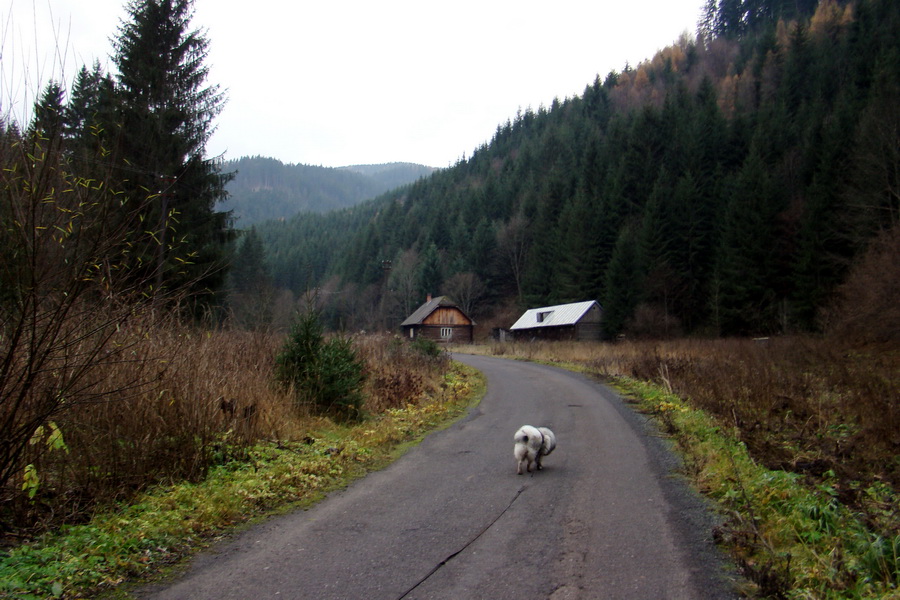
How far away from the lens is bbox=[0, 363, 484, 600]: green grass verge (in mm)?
4121

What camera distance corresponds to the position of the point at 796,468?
7164 mm

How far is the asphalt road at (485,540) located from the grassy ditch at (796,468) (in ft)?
1.39

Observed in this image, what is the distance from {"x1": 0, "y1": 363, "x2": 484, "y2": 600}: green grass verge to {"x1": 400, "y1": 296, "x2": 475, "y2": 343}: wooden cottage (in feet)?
178

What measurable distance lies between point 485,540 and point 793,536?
2686mm

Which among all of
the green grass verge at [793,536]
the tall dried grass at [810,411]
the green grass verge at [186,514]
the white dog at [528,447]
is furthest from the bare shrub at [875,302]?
the green grass verge at [186,514]

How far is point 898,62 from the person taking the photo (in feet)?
153

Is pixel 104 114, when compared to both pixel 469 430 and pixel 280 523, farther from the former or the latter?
→ pixel 280 523

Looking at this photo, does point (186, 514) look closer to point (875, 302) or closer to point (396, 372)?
point (396, 372)

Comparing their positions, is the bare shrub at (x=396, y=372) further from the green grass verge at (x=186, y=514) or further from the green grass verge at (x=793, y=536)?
the green grass verge at (x=793, y=536)

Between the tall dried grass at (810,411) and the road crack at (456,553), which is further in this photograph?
the tall dried grass at (810,411)

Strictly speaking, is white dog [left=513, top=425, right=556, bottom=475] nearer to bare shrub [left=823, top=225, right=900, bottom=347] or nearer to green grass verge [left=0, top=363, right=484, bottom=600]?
green grass verge [left=0, top=363, right=484, bottom=600]

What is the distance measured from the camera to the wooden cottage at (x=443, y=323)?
212ft

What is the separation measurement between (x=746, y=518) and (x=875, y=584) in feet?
4.74

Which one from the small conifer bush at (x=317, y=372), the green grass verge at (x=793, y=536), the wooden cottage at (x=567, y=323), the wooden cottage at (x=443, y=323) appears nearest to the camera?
the green grass verge at (x=793, y=536)
